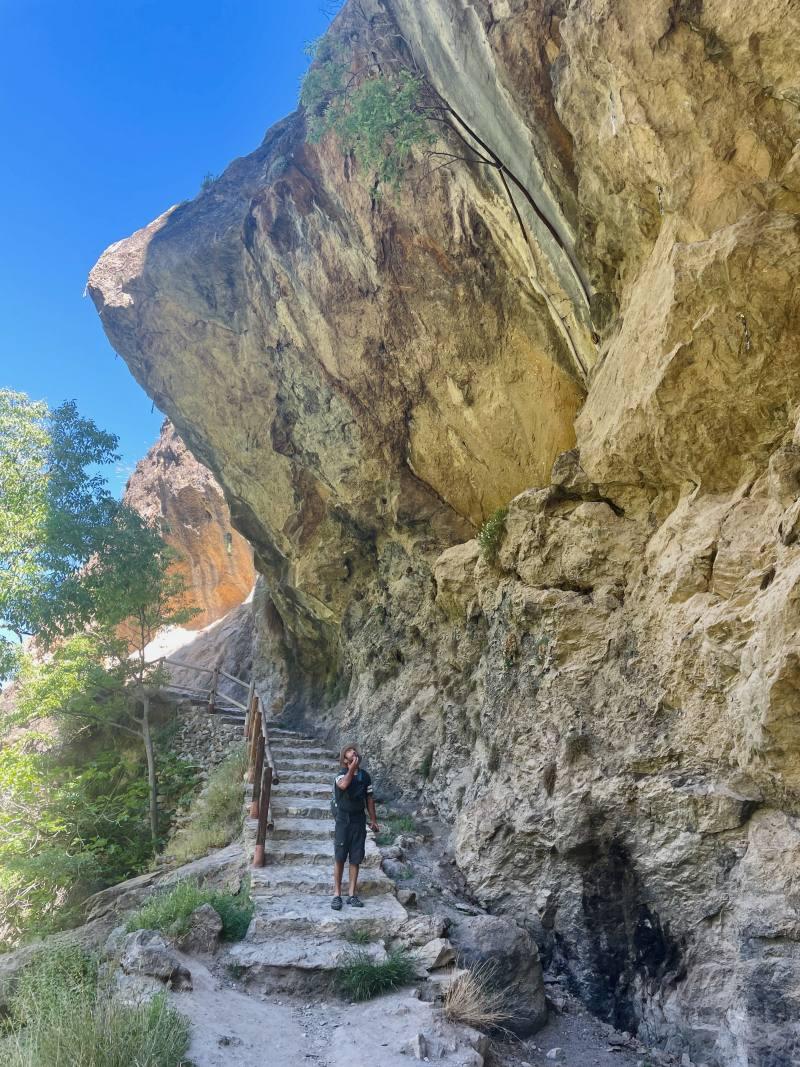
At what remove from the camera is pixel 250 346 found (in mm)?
13359

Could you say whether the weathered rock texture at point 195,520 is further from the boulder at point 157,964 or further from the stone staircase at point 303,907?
the boulder at point 157,964

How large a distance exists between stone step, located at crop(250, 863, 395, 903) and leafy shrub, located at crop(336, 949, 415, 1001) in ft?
4.68

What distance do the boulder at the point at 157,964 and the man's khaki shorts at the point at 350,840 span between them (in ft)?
6.05

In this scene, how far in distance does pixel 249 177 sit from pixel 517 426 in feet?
29.1

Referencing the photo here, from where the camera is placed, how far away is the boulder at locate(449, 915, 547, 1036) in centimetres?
486

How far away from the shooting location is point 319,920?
5664 mm

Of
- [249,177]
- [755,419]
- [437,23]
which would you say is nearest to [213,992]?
[755,419]

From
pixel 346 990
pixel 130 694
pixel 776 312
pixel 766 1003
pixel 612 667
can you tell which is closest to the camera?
pixel 766 1003

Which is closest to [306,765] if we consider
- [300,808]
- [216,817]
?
[216,817]

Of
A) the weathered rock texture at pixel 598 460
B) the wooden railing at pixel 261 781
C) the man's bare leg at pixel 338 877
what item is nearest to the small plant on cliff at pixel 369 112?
the weathered rock texture at pixel 598 460

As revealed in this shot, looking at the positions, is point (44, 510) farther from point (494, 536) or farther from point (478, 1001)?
point (478, 1001)

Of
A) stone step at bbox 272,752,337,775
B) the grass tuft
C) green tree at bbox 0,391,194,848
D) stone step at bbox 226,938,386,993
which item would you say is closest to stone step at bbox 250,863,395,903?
stone step at bbox 226,938,386,993

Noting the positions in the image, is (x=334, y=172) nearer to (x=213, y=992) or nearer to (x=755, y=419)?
(x=755, y=419)

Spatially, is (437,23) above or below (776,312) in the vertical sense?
above
